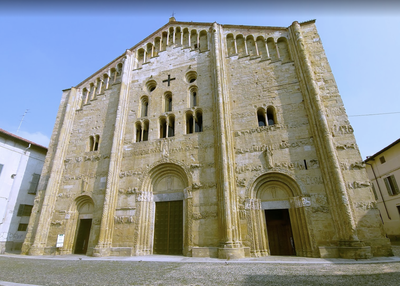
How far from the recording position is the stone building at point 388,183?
20.7m

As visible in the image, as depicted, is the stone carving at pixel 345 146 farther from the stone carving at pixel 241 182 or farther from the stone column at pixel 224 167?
the stone column at pixel 224 167

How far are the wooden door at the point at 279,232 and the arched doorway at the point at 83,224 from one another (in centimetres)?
1160

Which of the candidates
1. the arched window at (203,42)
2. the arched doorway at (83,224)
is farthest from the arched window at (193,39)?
the arched doorway at (83,224)


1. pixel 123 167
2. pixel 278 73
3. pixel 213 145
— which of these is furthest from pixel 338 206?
pixel 123 167

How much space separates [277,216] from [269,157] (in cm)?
339

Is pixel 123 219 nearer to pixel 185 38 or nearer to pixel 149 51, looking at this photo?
pixel 149 51

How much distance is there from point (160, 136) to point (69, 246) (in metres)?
9.40

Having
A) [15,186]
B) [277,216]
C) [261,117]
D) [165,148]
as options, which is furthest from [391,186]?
[15,186]

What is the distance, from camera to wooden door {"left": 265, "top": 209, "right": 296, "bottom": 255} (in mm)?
11406

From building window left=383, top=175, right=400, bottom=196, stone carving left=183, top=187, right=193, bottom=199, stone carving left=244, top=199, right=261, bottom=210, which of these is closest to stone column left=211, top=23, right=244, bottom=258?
stone carving left=244, top=199, right=261, bottom=210

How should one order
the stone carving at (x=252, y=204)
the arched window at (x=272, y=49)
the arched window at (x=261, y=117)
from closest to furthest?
1. the stone carving at (x=252, y=204)
2. the arched window at (x=261, y=117)
3. the arched window at (x=272, y=49)

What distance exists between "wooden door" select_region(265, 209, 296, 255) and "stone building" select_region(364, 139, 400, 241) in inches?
619

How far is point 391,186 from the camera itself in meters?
21.6

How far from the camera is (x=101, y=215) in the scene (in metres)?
13.7
